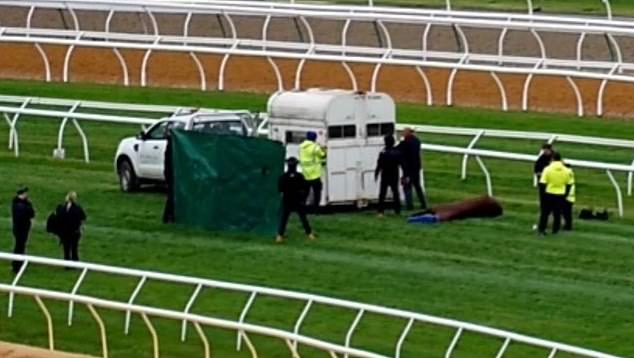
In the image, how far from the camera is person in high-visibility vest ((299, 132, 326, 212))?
25.7 m

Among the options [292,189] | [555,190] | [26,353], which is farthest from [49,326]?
[555,190]

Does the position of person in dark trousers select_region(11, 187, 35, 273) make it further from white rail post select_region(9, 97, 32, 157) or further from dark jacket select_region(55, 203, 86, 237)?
white rail post select_region(9, 97, 32, 157)

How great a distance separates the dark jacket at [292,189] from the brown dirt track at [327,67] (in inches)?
332

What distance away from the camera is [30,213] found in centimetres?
2403

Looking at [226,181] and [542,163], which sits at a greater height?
[542,163]

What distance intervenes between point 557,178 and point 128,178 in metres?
6.19

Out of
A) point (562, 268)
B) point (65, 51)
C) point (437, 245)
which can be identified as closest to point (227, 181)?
point (437, 245)

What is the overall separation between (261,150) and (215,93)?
926 centimetres

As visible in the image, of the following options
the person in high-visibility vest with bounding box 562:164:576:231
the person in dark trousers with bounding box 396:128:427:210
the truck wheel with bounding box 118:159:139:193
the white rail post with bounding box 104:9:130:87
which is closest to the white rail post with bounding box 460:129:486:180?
the person in dark trousers with bounding box 396:128:427:210

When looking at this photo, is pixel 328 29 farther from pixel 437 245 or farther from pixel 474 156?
pixel 437 245

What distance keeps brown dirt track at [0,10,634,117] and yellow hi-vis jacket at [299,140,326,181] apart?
7.65 meters

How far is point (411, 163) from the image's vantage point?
2695 centimetres

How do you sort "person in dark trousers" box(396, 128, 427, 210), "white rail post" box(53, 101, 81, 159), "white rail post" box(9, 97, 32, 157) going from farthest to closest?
1. "white rail post" box(9, 97, 32, 157)
2. "white rail post" box(53, 101, 81, 159)
3. "person in dark trousers" box(396, 128, 427, 210)

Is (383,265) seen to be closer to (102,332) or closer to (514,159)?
(514,159)
